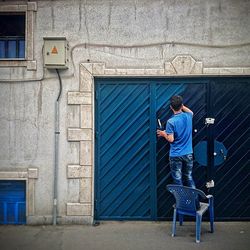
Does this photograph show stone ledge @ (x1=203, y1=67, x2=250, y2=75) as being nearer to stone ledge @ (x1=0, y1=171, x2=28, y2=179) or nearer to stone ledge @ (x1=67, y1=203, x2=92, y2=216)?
stone ledge @ (x1=67, y1=203, x2=92, y2=216)

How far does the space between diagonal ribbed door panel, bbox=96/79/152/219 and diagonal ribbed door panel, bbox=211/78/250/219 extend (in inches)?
51.0

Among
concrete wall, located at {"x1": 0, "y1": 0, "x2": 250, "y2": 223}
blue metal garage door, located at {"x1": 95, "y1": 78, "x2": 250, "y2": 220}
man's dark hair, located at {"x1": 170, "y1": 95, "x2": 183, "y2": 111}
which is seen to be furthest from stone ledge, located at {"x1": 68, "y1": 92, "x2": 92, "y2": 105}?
man's dark hair, located at {"x1": 170, "y1": 95, "x2": 183, "y2": 111}

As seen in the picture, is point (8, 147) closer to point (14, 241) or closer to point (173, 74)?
point (14, 241)

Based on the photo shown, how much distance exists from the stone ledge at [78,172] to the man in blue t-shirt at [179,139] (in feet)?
4.86

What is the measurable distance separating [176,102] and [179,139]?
63 centimetres

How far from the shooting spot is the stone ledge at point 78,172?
6305mm

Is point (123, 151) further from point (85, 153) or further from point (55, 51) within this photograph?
point (55, 51)

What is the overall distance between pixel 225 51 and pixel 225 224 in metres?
3.13

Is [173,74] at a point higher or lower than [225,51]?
lower

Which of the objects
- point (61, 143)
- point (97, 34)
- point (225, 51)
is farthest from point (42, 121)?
point (225, 51)

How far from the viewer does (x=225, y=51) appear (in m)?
6.34

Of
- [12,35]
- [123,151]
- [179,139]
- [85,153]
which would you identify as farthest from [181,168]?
[12,35]

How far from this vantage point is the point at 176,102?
590cm

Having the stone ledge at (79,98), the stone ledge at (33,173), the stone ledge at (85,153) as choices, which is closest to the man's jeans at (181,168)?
the stone ledge at (85,153)
